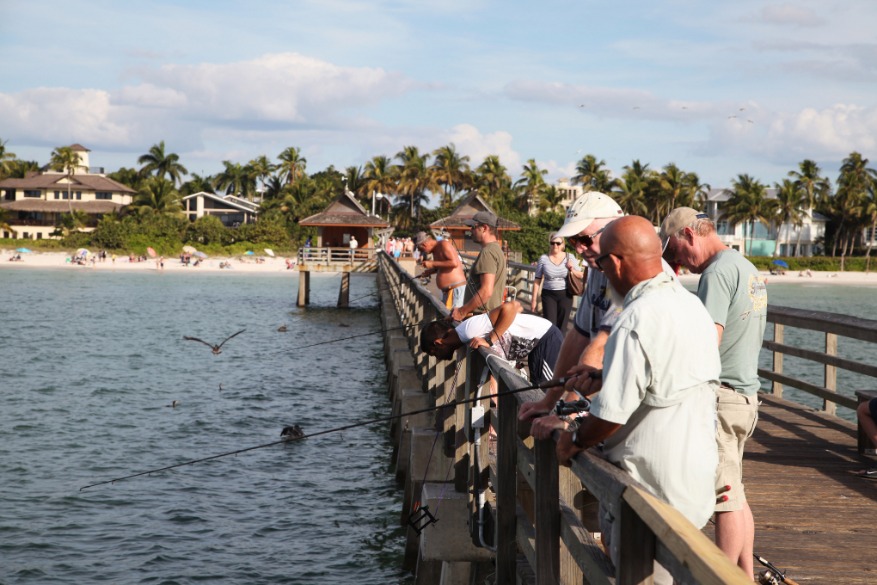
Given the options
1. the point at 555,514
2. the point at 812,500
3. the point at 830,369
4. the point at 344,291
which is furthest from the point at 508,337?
the point at 344,291

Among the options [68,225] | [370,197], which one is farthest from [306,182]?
[68,225]

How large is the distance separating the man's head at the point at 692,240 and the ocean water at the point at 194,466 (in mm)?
5479

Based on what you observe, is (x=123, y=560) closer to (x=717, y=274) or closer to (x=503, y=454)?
(x=503, y=454)

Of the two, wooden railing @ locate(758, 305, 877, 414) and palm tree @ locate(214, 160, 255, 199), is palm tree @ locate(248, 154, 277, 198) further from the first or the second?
wooden railing @ locate(758, 305, 877, 414)

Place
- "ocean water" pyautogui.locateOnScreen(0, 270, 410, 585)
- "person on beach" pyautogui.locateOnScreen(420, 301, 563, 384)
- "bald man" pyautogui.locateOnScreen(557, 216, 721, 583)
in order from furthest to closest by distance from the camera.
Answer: "ocean water" pyautogui.locateOnScreen(0, 270, 410, 585) < "person on beach" pyautogui.locateOnScreen(420, 301, 563, 384) < "bald man" pyautogui.locateOnScreen(557, 216, 721, 583)

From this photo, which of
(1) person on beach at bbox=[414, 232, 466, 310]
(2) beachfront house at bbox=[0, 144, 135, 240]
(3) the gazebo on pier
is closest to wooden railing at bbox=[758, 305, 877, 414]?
(1) person on beach at bbox=[414, 232, 466, 310]

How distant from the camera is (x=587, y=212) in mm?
4023

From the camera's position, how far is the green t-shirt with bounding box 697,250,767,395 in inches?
159

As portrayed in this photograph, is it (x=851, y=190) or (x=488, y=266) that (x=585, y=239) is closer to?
(x=488, y=266)

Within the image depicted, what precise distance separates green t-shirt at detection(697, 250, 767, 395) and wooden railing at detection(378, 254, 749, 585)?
32.6 inches

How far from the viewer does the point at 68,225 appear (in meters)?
83.4

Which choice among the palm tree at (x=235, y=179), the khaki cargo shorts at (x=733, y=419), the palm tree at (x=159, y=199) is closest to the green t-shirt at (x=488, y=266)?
the khaki cargo shorts at (x=733, y=419)

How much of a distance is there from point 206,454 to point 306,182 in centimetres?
7290

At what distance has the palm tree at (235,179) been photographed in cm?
10125
